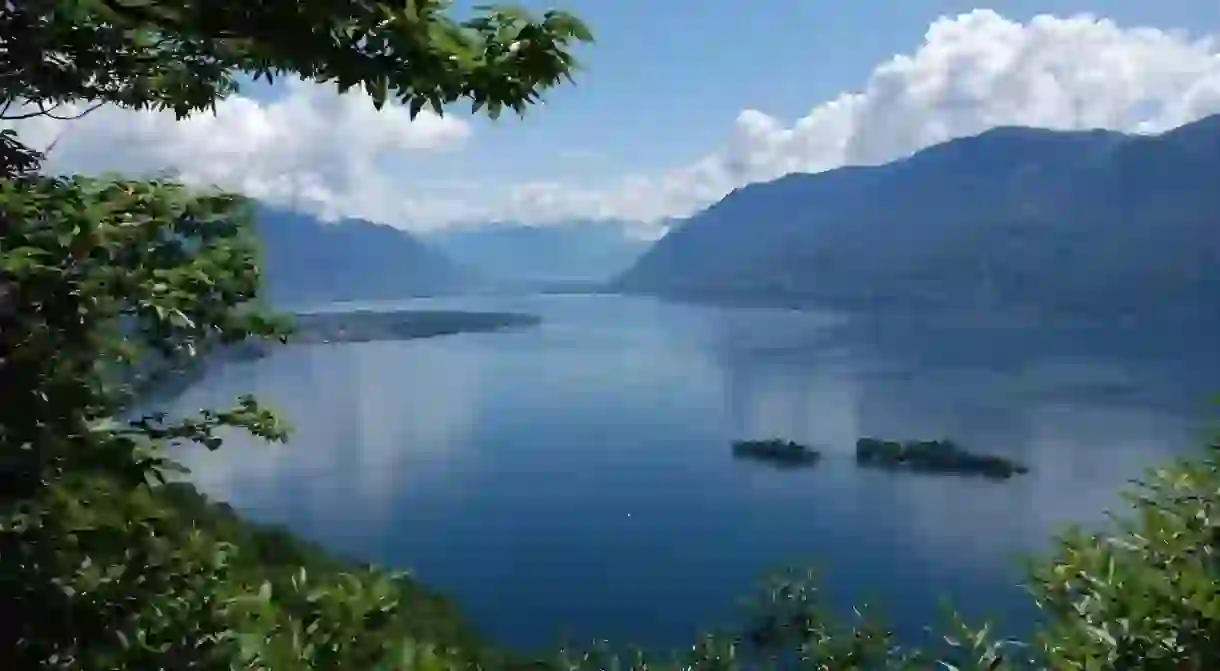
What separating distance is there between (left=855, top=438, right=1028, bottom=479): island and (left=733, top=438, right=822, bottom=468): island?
1.60 meters

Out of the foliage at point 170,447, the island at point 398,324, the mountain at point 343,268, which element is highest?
the mountain at point 343,268

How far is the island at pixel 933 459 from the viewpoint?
3033 cm

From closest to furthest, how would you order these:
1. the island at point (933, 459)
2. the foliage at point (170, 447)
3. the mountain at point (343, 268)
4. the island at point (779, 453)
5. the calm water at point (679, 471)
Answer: the foliage at point (170, 447), the calm water at point (679, 471), the island at point (933, 459), the island at point (779, 453), the mountain at point (343, 268)

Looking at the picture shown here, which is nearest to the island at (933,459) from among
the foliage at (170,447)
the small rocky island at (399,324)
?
the foliage at (170,447)

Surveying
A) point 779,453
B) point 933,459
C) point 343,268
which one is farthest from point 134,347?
point 343,268

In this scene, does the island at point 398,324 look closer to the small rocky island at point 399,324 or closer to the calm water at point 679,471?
Result: the small rocky island at point 399,324

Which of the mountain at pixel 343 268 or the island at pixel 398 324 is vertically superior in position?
the mountain at pixel 343 268

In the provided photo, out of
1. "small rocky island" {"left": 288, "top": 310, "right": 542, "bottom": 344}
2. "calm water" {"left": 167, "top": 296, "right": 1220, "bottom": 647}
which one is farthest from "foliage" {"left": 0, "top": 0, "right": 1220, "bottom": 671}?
"small rocky island" {"left": 288, "top": 310, "right": 542, "bottom": 344}

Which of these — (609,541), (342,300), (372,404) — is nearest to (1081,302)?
(372,404)

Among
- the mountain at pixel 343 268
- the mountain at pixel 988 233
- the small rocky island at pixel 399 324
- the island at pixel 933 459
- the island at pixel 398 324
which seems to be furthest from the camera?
the mountain at pixel 343 268

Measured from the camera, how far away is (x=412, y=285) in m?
168

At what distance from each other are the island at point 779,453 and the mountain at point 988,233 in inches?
2248

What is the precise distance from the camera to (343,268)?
16075 centimetres

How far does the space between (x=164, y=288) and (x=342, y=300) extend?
133087mm
